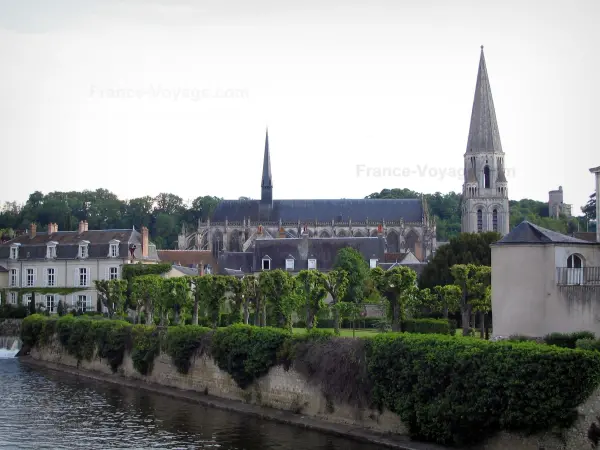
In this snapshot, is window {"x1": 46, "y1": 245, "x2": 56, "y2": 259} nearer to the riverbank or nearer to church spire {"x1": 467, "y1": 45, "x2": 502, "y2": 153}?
the riverbank

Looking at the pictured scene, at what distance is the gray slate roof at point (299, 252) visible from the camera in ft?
220


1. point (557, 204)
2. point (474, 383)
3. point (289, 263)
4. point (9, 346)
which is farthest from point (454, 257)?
point (557, 204)

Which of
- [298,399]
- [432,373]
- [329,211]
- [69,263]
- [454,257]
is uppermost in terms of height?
[329,211]

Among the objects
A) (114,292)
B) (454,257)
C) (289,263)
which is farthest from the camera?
(289,263)

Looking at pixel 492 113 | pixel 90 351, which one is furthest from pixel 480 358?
pixel 492 113

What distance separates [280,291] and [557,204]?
115407 mm

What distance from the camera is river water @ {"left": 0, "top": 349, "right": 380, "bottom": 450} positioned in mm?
24962

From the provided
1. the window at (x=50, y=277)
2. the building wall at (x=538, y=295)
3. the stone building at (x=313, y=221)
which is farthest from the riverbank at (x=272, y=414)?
the stone building at (x=313, y=221)

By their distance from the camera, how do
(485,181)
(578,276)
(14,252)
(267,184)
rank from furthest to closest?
(267,184), (485,181), (14,252), (578,276)

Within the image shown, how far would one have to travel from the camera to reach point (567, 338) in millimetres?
24047

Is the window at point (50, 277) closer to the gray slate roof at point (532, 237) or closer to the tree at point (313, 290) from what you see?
the tree at point (313, 290)

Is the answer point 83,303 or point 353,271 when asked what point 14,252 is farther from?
point 353,271

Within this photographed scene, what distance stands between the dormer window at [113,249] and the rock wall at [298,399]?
62.2 ft

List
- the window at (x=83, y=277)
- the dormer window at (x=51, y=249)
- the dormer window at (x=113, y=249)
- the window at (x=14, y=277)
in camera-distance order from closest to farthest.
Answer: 1. the dormer window at (x=113, y=249)
2. the window at (x=83, y=277)
3. the dormer window at (x=51, y=249)
4. the window at (x=14, y=277)
